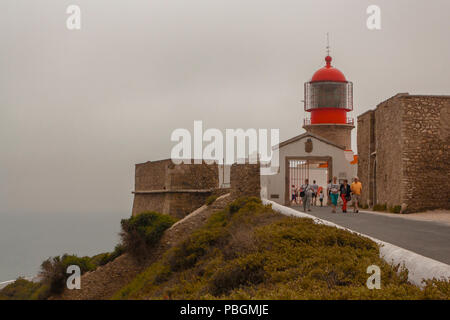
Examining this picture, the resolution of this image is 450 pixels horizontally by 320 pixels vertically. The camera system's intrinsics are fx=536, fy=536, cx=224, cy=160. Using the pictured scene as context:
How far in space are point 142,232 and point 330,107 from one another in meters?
14.3

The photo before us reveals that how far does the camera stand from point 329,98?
3144 cm

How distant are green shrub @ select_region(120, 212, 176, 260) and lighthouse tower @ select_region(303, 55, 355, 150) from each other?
11.8 meters

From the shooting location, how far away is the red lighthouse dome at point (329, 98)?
103 ft

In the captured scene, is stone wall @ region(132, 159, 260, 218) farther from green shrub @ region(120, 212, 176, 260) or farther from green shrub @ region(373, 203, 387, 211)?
green shrub @ region(373, 203, 387, 211)

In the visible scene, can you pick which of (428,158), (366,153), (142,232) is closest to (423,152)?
(428,158)

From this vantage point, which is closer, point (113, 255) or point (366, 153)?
point (113, 255)

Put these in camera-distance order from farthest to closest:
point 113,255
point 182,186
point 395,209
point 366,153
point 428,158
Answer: point 182,186 → point 366,153 → point 113,255 → point 395,209 → point 428,158

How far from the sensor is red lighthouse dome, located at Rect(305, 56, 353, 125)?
31.4 m

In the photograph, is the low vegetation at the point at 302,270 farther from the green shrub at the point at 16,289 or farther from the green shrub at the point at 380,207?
the green shrub at the point at 16,289

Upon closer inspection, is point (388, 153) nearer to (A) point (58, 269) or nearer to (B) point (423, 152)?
(B) point (423, 152)

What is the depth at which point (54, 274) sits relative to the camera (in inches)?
856

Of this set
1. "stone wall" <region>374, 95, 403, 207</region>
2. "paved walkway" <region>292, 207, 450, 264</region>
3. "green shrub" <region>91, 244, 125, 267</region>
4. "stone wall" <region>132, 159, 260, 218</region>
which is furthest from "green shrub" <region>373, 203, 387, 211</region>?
"green shrub" <region>91, 244, 125, 267</region>

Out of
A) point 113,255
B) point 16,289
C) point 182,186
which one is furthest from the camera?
point 16,289

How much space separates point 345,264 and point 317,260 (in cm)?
56
